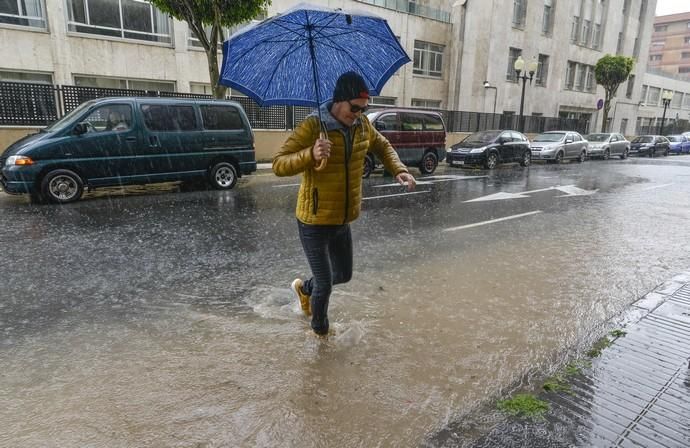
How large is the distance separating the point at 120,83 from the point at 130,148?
11370 mm

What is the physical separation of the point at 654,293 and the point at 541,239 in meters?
2.29

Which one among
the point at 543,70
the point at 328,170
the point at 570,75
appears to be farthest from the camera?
the point at 570,75

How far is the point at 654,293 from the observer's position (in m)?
4.55

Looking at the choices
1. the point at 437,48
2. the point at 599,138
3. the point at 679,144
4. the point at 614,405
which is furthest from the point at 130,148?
the point at 679,144

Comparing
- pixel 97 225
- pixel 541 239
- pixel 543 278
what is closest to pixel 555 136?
pixel 541 239

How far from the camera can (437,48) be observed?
29500 mm

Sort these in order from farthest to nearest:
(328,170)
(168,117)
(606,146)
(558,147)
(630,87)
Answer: (630,87)
(606,146)
(558,147)
(168,117)
(328,170)

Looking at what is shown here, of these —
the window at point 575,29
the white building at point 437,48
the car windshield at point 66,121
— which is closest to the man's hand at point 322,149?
the car windshield at point 66,121

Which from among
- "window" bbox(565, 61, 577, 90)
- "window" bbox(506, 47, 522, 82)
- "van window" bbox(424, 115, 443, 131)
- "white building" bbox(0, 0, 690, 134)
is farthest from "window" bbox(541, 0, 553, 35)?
"van window" bbox(424, 115, 443, 131)

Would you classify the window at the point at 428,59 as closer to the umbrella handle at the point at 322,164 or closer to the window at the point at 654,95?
the umbrella handle at the point at 322,164

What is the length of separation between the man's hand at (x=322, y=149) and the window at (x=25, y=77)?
18127 mm

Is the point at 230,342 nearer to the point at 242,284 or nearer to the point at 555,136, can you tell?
the point at 242,284

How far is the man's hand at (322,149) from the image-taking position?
2.64 meters

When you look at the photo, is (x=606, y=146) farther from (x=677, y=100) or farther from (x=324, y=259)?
(x=677, y=100)
